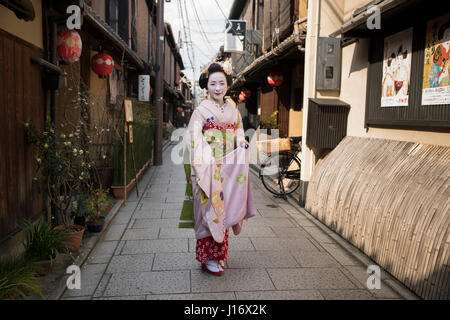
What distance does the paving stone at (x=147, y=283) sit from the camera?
3768 millimetres

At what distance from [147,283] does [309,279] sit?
72.3 inches

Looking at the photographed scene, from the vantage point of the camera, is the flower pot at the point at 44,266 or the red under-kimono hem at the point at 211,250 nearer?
the flower pot at the point at 44,266

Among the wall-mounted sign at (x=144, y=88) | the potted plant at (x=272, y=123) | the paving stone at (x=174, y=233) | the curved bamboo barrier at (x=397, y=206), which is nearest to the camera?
the curved bamboo barrier at (x=397, y=206)

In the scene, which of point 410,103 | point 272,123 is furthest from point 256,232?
point 272,123

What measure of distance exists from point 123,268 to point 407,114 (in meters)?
4.11

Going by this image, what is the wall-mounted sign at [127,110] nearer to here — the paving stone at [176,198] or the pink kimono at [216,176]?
the paving stone at [176,198]

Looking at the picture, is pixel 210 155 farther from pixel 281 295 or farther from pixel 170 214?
pixel 170 214

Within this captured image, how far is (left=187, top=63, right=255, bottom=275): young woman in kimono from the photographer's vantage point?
161 inches

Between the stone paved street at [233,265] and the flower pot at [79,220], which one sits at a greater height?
the flower pot at [79,220]

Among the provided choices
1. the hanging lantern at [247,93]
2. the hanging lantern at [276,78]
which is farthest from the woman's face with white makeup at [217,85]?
the hanging lantern at [247,93]

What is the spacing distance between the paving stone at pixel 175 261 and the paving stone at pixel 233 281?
0.67ft

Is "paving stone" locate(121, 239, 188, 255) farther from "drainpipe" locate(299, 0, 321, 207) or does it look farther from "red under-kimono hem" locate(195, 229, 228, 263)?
"drainpipe" locate(299, 0, 321, 207)
